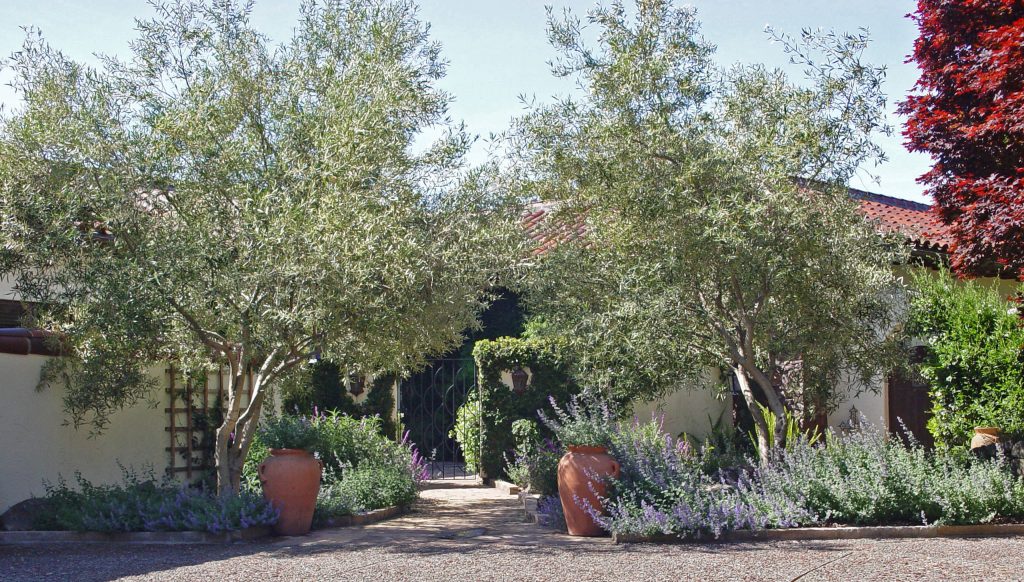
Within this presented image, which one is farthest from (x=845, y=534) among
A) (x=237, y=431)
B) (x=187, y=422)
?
(x=187, y=422)

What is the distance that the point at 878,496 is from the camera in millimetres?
8359

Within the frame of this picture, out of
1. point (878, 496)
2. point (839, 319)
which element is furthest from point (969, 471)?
point (839, 319)

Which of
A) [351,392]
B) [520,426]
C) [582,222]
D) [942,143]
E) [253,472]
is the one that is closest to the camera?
[582,222]

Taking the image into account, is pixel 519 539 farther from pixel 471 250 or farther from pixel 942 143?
pixel 942 143

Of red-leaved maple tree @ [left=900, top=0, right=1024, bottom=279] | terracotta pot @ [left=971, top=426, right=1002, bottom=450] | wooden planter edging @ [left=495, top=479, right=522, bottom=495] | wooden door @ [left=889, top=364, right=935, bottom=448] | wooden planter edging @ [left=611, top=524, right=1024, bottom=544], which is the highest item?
red-leaved maple tree @ [left=900, top=0, right=1024, bottom=279]

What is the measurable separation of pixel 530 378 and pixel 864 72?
241 inches

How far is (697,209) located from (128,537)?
5.74 metres

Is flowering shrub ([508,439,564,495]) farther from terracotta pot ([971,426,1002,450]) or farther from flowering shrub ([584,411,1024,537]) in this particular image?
terracotta pot ([971,426,1002,450])

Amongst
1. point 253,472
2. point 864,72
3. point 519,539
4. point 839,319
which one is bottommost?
point 519,539

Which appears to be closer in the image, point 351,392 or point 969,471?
point 969,471

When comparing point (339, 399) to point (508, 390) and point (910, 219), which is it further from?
point (910, 219)

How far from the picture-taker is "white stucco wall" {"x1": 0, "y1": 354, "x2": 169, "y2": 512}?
894cm

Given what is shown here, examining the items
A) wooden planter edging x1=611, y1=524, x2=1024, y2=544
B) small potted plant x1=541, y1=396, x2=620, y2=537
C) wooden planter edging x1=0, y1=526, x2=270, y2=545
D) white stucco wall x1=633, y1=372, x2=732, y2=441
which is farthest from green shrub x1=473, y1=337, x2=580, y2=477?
wooden planter edging x1=0, y1=526, x2=270, y2=545

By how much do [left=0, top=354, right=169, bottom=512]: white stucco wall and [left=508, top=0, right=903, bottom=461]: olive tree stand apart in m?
4.70
